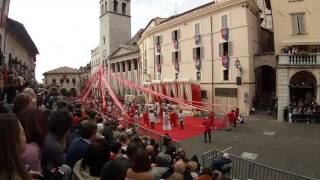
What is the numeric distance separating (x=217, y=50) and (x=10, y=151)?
117 ft

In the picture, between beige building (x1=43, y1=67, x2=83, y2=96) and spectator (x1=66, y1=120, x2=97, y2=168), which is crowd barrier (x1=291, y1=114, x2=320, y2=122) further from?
beige building (x1=43, y1=67, x2=83, y2=96)

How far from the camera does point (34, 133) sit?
A: 4750 mm

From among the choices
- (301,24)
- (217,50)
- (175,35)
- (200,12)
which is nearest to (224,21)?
(217,50)

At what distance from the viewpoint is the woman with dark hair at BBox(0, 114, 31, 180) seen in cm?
300

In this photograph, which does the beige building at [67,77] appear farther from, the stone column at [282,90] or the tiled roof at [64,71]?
the stone column at [282,90]

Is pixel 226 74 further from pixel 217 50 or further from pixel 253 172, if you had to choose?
pixel 253 172

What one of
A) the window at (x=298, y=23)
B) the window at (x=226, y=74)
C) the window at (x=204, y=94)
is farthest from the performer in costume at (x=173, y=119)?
the window at (x=298, y=23)

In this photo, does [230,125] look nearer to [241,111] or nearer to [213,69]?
[241,111]

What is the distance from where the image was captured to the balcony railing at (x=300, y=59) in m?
28.2

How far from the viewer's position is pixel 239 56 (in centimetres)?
3494

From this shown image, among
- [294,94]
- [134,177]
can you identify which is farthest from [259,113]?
[134,177]

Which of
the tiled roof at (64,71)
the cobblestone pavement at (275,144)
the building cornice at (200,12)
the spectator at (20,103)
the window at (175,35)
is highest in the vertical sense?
the building cornice at (200,12)

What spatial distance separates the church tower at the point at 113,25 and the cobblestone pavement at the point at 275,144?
4866 cm

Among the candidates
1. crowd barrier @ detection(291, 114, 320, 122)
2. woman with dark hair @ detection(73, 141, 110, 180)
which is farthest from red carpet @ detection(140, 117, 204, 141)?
woman with dark hair @ detection(73, 141, 110, 180)
